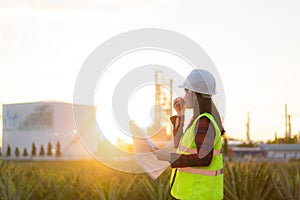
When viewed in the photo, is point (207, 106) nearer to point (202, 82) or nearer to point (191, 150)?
point (202, 82)

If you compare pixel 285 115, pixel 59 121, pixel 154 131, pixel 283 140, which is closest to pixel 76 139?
pixel 59 121

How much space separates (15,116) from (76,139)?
237 inches

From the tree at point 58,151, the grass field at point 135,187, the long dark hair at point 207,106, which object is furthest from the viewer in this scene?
the tree at point 58,151

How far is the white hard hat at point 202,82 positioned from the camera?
339 cm

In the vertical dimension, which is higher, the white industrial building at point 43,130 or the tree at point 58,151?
the white industrial building at point 43,130

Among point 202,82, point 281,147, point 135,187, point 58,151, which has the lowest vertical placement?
point 58,151

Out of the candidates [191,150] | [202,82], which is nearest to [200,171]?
[191,150]

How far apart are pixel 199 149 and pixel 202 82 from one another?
43 centimetres

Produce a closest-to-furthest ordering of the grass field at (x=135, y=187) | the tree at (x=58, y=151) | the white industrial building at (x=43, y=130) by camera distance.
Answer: the grass field at (x=135, y=187)
the tree at (x=58, y=151)
the white industrial building at (x=43, y=130)

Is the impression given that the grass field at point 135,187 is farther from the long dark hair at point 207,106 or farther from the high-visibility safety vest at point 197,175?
the long dark hair at point 207,106

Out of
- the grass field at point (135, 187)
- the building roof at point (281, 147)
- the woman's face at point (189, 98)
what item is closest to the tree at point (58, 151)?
the building roof at point (281, 147)

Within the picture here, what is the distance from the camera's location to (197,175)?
3.35m

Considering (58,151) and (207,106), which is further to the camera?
(58,151)

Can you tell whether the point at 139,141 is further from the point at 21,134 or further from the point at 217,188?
the point at 21,134
